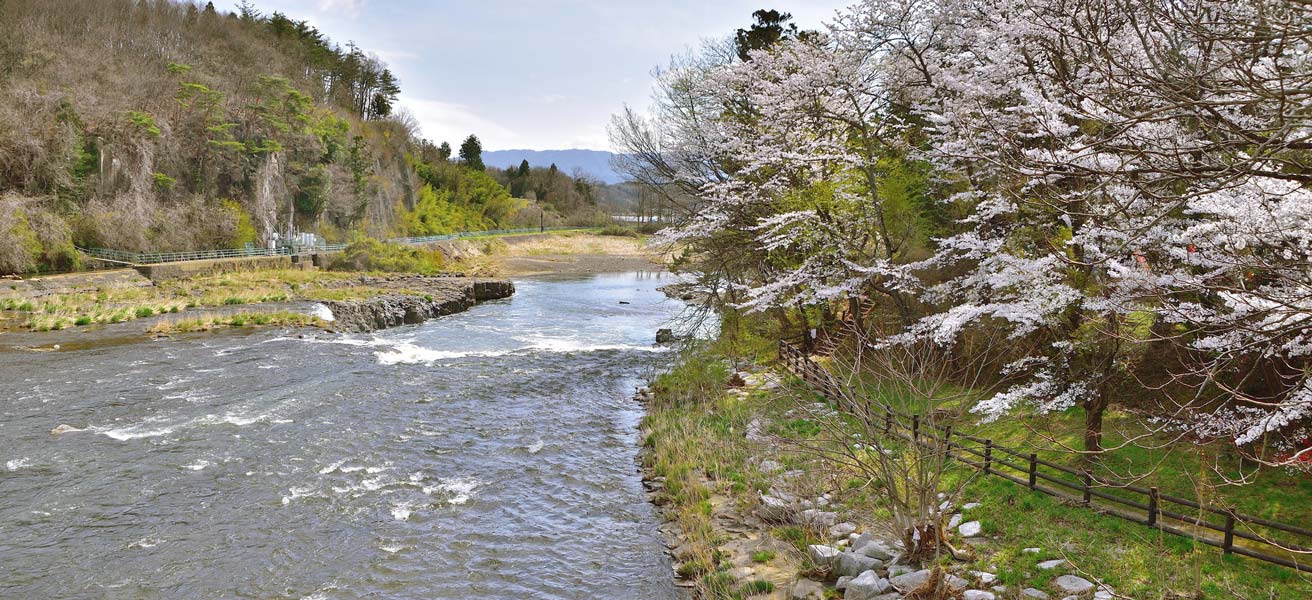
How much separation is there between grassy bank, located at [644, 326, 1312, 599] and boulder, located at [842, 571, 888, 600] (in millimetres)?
690

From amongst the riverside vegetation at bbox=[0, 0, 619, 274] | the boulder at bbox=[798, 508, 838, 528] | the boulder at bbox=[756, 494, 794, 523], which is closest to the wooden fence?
the boulder at bbox=[798, 508, 838, 528]

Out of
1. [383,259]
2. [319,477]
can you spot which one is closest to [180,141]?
[383,259]

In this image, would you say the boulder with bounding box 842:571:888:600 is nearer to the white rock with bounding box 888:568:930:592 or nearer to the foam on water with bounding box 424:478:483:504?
the white rock with bounding box 888:568:930:592

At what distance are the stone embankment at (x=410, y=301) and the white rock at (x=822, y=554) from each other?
68.5 feet

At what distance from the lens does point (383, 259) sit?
136 ft

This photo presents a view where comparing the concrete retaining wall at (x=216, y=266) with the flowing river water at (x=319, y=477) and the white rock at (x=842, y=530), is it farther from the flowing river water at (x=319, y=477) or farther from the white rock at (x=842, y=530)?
the white rock at (x=842, y=530)

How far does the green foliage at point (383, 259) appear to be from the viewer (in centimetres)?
4097

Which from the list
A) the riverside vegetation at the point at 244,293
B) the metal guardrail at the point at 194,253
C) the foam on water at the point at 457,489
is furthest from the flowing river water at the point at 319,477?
the metal guardrail at the point at 194,253

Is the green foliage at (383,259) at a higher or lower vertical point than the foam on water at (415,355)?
higher

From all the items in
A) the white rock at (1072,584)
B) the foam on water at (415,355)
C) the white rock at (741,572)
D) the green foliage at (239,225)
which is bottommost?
the foam on water at (415,355)

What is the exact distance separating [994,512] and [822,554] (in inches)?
82.0

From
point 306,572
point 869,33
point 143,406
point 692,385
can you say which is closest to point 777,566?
point 306,572

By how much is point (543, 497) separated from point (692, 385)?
20.0 ft

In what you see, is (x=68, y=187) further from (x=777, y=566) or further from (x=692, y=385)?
(x=777, y=566)
